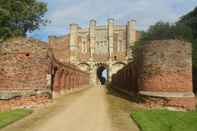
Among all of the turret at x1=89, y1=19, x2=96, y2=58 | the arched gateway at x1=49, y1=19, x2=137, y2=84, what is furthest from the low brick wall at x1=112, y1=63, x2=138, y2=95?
the turret at x1=89, y1=19, x2=96, y2=58

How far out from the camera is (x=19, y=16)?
92.4ft

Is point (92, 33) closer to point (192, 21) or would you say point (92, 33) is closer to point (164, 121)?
point (192, 21)

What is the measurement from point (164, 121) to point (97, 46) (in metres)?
67.7

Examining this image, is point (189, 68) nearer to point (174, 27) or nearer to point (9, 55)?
point (9, 55)

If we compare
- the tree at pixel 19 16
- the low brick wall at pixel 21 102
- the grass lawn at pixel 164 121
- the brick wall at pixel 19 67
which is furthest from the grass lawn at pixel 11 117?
the tree at pixel 19 16

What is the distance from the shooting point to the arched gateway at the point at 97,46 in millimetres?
74188

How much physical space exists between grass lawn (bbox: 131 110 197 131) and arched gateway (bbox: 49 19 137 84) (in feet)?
193

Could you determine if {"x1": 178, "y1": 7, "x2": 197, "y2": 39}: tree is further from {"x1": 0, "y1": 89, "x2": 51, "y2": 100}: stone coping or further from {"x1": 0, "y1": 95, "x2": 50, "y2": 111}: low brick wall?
{"x1": 0, "y1": 89, "x2": 51, "y2": 100}: stone coping

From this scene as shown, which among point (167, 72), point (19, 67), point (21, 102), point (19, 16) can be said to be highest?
point (19, 16)

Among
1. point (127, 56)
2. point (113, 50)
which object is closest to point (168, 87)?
point (127, 56)

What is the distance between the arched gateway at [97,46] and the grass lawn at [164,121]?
58793mm

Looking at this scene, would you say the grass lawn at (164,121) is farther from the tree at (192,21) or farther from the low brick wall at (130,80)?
the tree at (192,21)

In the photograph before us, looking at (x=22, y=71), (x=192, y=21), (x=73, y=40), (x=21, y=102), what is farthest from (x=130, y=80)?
(x=73, y=40)

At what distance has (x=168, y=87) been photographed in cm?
1680
